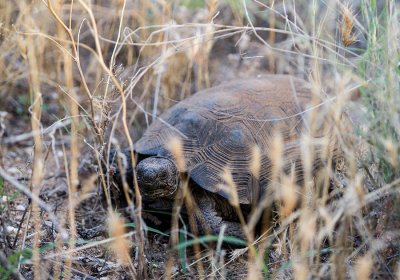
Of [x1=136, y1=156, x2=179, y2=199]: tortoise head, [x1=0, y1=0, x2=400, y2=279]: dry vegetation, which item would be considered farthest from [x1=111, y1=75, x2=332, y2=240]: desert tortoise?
[x1=0, y1=0, x2=400, y2=279]: dry vegetation

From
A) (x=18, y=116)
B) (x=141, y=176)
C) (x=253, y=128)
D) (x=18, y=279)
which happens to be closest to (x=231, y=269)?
(x=141, y=176)

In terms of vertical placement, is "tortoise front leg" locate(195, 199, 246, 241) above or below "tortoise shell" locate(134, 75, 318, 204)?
below

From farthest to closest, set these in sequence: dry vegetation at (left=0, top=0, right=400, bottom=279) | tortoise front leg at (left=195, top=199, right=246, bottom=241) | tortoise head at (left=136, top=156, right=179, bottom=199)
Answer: tortoise front leg at (left=195, top=199, right=246, bottom=241), tortoise head at (left=136, top=156, right=179, bottom=199), dry vegetation at (left=0, top=0, right=400, bottom=279)

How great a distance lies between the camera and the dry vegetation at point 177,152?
144 centimetres

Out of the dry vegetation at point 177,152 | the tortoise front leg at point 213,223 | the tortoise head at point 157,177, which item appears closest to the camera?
the dry vegetation at point 177,152

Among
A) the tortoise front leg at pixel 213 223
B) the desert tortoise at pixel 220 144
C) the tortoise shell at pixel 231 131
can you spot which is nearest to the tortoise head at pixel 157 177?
the desert tortoise at pixel 220 144

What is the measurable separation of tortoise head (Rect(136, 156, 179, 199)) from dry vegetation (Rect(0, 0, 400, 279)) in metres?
0.17

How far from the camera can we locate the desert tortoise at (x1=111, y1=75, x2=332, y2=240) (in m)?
2.29

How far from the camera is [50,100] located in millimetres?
3861

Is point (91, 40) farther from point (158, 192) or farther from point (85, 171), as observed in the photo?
point (158, 192)

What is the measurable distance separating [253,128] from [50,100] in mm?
2342

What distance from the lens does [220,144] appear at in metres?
2.39

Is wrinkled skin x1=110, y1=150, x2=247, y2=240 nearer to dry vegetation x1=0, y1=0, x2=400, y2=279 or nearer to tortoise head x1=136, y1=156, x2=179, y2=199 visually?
tortoise head x1=136, y1=156, x2=179, y2=199

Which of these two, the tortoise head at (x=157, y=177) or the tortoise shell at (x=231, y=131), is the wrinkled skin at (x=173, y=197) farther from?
the tortoise shell at (x=231, y=131)
